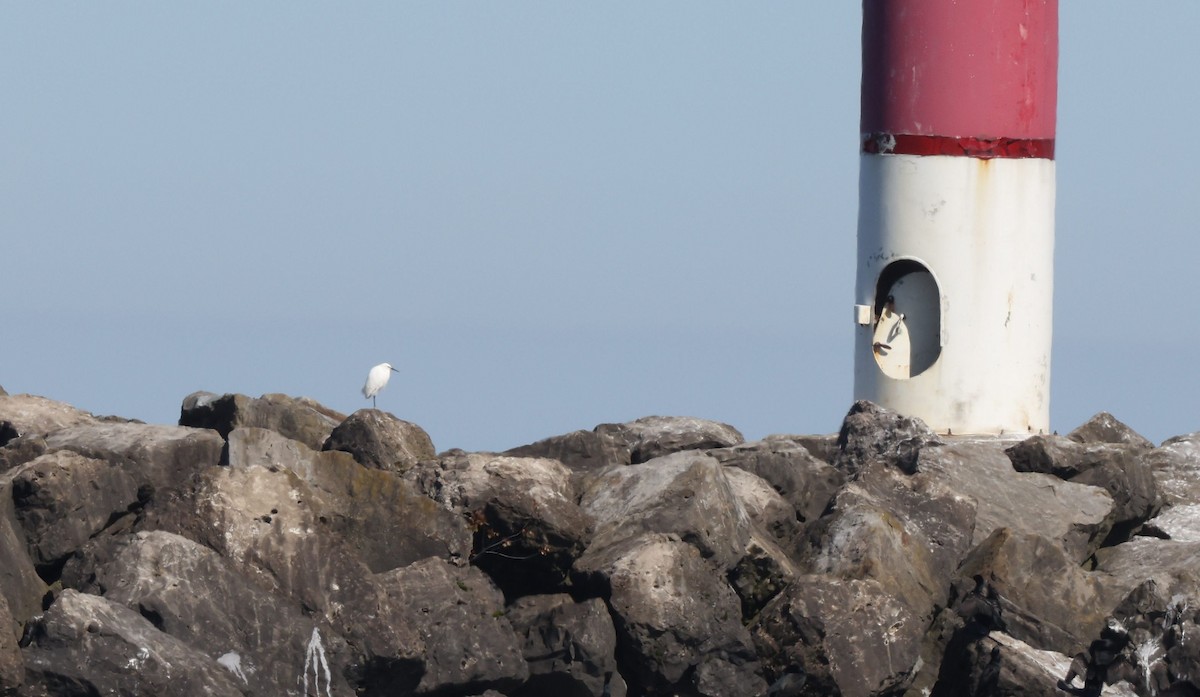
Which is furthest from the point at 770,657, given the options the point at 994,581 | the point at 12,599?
the point at 12,599

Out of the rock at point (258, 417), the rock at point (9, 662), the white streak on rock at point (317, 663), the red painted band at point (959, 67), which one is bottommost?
the white streak on rock at point (317, 663)

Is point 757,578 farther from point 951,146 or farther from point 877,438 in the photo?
point 951,146

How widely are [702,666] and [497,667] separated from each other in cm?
124

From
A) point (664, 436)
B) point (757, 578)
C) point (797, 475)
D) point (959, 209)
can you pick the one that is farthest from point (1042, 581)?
point (959, 209)

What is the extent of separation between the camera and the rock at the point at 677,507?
12867mm

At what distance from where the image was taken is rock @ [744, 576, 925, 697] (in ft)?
40.2

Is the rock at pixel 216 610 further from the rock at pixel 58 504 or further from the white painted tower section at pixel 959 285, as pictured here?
the white painted tower section at pixel 959 285

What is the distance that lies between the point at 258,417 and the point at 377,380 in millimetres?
6086

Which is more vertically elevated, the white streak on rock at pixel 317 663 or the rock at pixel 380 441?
the rock at pixel 380 441

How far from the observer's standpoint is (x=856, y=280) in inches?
706

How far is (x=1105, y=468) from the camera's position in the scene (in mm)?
15562

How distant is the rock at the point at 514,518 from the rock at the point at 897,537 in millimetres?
1586

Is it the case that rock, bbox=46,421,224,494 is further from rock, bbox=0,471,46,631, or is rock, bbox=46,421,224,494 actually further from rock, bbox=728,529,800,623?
rock, bbox=728,529,800,623

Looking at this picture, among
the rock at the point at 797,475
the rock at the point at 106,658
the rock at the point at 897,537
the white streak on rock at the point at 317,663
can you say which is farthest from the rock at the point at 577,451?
the rock at the point at 106,658
